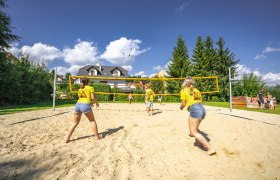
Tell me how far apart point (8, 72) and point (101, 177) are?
1877 cm

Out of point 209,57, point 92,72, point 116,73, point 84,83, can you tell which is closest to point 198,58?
point 209,57

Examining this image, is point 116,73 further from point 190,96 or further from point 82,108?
point 190,96

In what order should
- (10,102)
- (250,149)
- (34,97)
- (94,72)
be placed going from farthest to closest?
(94,72)
(34,97)
(10,102)
(250,149)

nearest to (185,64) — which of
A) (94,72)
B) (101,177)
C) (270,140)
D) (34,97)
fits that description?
(94,72)

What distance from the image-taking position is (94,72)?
45.0 meters

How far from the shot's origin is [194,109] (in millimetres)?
3715

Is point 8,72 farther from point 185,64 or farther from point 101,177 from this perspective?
point 185,64

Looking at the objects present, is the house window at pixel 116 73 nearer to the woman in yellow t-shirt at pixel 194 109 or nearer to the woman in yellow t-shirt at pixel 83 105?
the woman in yellow t-shirt at pixel 83 105

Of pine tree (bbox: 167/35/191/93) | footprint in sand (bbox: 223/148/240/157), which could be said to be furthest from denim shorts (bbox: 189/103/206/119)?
pine tree (bbox: 167/35/191/93)

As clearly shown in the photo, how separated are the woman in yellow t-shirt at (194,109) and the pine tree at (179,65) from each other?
30.9 m

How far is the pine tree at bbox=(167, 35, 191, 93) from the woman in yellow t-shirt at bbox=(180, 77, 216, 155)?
30.9 metres

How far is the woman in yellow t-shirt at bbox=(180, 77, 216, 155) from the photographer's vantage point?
354cm

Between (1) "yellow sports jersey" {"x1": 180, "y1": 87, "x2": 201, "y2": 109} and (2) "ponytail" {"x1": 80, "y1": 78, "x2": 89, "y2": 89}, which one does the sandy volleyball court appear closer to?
(1) "yellow sports jersey" {"x1": 180, "y1": 87, "x2": 201, "y2": 109}

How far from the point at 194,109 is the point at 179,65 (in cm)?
3288
